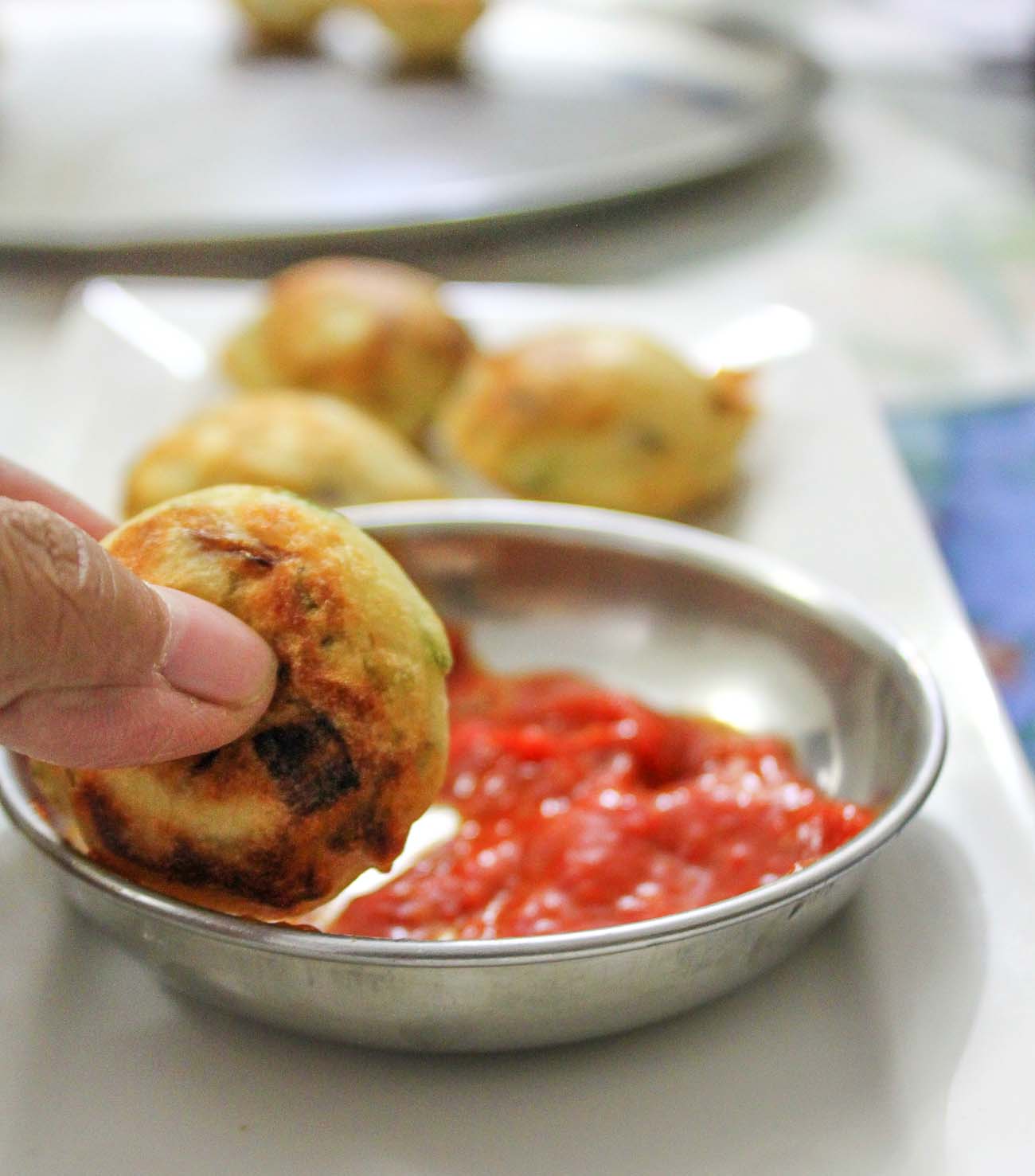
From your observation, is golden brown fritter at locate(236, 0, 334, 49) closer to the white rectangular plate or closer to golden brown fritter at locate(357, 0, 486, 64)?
golden brown fritter at locate(357, 0, 486, 64)

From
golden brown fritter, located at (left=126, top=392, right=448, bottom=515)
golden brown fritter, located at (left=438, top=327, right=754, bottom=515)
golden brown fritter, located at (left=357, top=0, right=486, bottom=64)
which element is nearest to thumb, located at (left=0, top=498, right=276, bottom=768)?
golden brown fritter, located at (left=126, top=392, right=448, bottom=515)

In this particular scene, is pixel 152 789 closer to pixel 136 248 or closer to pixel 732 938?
pixel 732 938

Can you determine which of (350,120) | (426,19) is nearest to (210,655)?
(350,120)

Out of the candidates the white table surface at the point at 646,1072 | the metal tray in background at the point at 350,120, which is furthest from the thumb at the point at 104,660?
the metal tray in background at the point at 350,120

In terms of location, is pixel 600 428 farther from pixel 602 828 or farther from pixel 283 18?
pixel 283 18

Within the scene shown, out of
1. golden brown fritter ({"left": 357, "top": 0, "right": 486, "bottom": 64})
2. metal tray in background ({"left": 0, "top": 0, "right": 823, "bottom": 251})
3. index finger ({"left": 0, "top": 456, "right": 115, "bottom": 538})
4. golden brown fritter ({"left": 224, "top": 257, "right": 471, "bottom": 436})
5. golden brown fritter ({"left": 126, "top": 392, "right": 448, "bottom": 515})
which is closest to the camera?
index finger ({"left": 0, "top": 456, "right": 115, "bottom": 538})

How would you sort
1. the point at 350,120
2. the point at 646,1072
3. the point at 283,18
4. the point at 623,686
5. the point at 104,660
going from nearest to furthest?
the point at 104,660 < the point at 646,1072 < the point at 623,686 < the point at 350,120 < the point at 283,18
